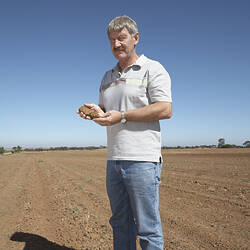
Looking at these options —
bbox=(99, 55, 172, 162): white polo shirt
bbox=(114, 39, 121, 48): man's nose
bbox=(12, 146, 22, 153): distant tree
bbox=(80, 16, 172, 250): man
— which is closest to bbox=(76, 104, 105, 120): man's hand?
bbox=(80, 16, 172, 250): man

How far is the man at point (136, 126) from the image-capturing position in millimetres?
1751

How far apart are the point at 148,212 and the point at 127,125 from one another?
69cm

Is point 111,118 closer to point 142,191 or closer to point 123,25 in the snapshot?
point 142,191

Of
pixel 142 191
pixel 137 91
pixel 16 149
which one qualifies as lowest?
pixel 142 191

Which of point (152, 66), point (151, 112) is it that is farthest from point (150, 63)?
point (151, 112)

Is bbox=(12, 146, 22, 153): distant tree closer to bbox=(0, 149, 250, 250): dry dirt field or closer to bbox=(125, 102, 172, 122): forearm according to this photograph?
bbox=(0, 149, 250, 250): dry dirt field

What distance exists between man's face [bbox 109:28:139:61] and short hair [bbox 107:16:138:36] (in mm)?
24

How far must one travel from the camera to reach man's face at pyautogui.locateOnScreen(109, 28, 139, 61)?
189 centimetres

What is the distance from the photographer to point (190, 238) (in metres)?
3.80

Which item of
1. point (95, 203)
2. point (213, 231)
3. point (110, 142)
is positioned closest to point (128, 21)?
point (110, 142)

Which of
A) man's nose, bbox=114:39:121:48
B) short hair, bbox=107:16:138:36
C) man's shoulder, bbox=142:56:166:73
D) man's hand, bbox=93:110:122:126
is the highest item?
short hair, bbox=107:16:138:36

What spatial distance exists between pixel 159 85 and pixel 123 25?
576 mm

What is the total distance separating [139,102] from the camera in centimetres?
183

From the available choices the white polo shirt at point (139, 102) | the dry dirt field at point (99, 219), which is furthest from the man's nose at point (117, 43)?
the dry dirt field at point (99, 219)
